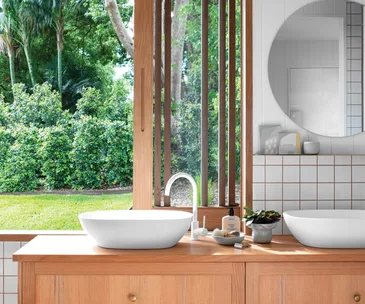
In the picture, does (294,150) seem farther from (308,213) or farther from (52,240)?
(52,240)

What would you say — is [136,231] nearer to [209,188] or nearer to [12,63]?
[209,188]

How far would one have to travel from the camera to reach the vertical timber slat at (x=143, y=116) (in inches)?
105

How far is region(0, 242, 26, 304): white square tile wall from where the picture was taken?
2.65 m

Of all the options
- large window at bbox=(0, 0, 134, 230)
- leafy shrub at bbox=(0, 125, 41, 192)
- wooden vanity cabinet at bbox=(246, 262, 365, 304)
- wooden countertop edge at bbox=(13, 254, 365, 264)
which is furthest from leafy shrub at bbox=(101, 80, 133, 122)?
wooden vanity cabinet at bbox=(246, 262, 365, 304)

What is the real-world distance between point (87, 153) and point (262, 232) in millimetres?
1200

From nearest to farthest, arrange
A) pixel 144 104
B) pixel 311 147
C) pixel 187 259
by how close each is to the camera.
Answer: pixel 187 259 → pixel 311 147 → pixel 144 104

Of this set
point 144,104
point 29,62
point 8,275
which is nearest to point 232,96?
point 144,104

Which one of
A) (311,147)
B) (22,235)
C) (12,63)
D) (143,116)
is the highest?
(12,63)

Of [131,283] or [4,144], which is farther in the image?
[4,144]

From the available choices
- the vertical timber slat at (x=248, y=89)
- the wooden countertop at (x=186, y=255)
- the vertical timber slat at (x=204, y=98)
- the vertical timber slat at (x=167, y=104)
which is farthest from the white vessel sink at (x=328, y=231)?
the vertical timber slat at (x=167, y=104)

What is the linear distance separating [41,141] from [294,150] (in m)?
1.48

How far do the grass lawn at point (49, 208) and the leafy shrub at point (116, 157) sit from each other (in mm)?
107

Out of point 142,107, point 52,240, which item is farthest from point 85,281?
point 142,107

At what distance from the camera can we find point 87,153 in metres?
2.97
